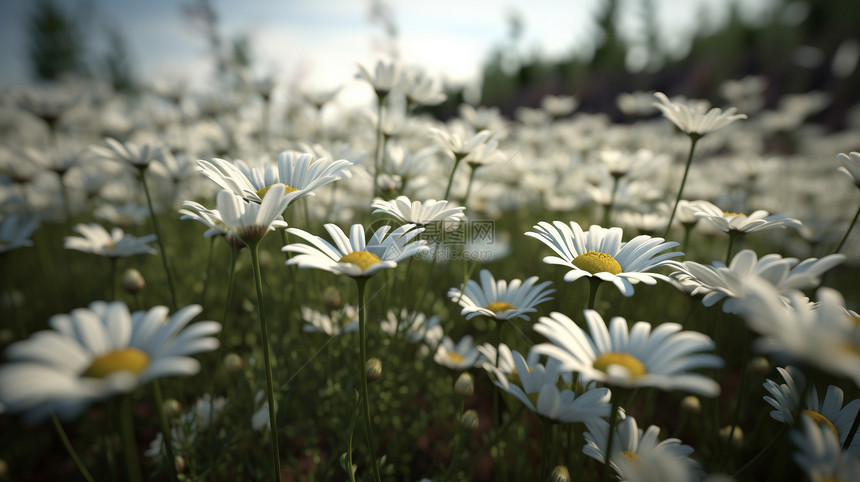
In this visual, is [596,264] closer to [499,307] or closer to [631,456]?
[499,307]

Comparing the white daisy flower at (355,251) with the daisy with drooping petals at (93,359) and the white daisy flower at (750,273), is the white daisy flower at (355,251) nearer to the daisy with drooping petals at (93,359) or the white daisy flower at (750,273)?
the daisy with drooping petals at (93,359)

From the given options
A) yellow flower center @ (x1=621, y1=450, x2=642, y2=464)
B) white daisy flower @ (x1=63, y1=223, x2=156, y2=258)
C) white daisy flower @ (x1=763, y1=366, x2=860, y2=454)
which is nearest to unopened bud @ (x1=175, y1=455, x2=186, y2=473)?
white daisy flower @ (x1=63, y1=223, x2=156, y2=258)

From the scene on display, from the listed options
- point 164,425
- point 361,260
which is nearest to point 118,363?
point 164,425

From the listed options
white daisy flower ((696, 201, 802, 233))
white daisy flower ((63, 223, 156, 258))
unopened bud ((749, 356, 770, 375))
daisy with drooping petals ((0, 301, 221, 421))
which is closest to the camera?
daisy with drooping petals ((0, 301, 221, 421))

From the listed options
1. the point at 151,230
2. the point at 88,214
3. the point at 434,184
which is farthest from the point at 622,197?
the point at 88,214

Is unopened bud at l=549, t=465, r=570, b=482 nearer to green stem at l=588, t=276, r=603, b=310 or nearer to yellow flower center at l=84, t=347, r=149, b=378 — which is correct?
green stem at l=588, t=276, r=603, b=310

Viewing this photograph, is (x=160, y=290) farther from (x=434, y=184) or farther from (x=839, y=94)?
(x=839, y=94)

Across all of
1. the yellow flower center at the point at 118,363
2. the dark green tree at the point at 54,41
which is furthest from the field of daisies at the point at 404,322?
the dark green tree at the point at 54,41
